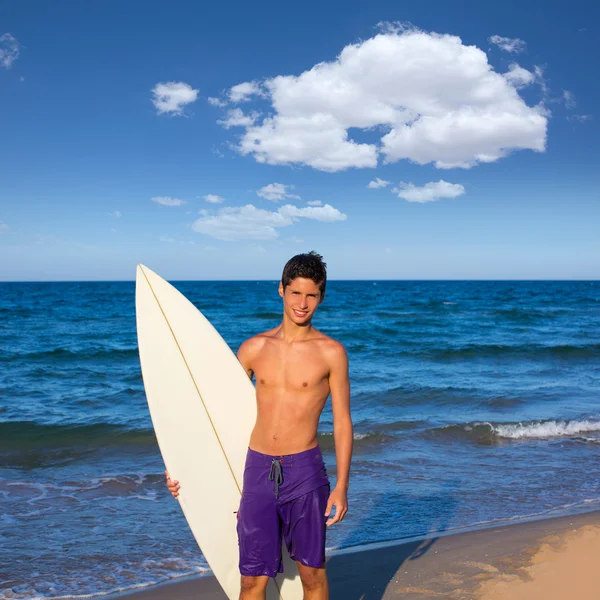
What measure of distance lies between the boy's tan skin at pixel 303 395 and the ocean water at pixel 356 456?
1.62 metres

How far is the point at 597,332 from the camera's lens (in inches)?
762

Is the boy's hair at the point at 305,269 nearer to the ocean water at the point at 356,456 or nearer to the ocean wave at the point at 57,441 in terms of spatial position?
the ocean water at the point at 356,456

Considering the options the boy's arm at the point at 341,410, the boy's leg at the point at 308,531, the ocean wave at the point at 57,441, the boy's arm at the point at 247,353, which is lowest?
the ocean wave at the point at 57,441

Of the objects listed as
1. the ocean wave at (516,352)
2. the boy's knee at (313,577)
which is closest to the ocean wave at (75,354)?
the ocean wave at (516,352)

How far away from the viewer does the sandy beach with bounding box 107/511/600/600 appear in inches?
125

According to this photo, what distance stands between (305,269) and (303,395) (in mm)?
505

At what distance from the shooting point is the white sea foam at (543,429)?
6.98 m

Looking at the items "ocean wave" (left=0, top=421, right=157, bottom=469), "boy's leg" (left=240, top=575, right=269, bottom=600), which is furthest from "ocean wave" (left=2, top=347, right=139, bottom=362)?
"boy's leg" (left=240, top=575, right=269, bottom=600)

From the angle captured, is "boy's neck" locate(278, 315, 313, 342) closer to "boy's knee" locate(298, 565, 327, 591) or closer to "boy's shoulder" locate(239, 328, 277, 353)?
"boy's shoulder" locate(239, 328, 277, 353)

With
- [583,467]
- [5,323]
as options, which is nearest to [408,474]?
[583,467]

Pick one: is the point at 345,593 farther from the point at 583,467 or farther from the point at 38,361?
the point at 38,361

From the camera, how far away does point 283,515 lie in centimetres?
227

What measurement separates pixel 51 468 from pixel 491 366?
9.51 metres

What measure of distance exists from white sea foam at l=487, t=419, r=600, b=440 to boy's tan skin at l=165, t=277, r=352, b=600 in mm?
5244
